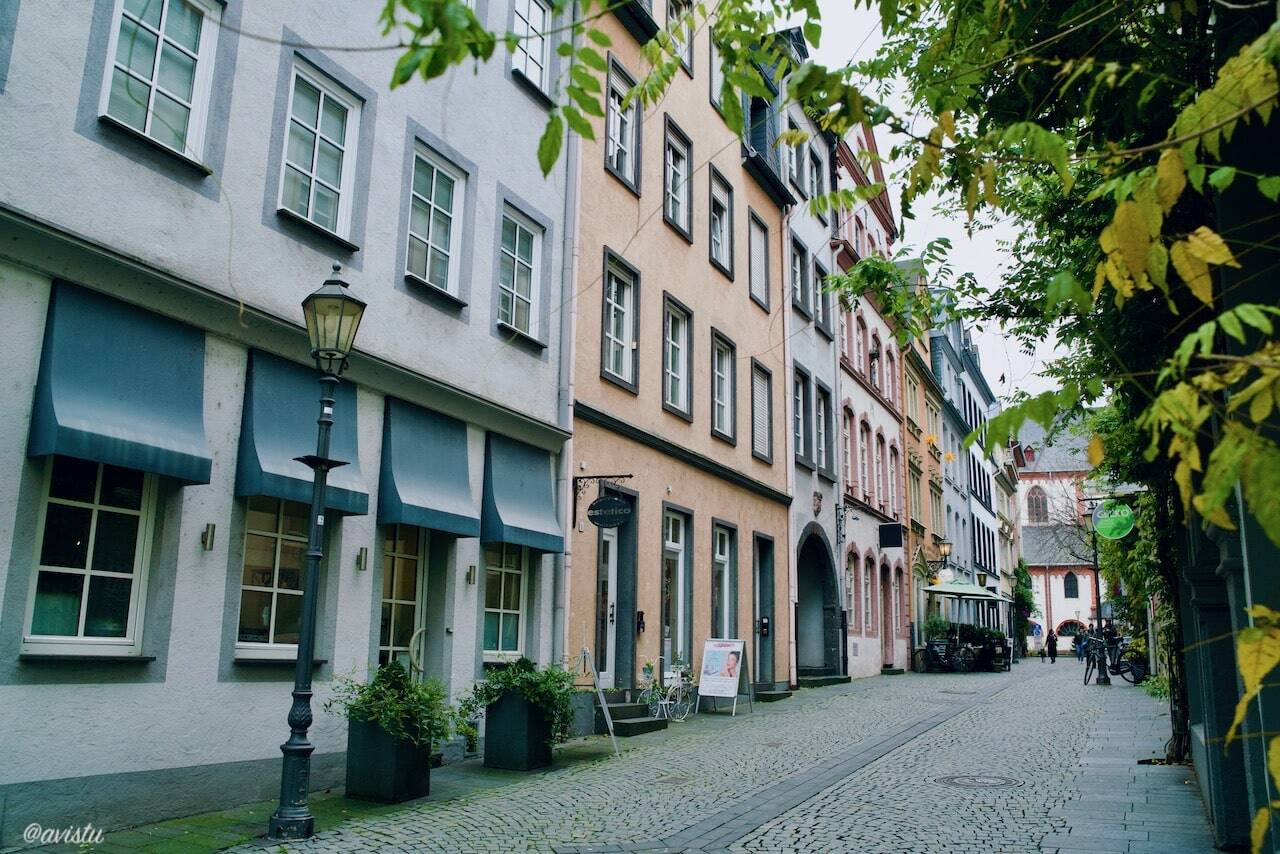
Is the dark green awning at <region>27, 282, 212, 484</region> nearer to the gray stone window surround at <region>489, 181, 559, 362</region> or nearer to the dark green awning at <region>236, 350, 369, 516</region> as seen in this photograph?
the dark green awning at <region>236, 350, 369, 516</region>

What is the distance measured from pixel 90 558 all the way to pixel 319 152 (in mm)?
4386

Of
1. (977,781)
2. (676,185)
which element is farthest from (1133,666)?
(977,781)

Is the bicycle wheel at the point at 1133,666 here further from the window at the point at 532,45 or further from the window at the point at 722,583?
the window at the point at 532,45

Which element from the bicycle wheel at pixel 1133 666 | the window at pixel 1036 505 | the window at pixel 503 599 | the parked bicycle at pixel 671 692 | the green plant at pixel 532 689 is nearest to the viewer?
the green plant at pixel 532 689

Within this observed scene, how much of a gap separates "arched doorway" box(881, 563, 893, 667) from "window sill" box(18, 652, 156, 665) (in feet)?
80.0

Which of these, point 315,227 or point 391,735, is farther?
point 315,227

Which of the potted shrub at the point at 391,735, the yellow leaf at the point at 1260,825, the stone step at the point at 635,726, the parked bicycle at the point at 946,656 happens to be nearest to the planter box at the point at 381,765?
the potted shrub at the point at 391,735

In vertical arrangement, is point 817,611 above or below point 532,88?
below

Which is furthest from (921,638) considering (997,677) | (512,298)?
(512,298)

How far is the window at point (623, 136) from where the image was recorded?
51.7ft

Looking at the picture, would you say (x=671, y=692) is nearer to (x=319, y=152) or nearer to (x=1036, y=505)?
(x=319, y=152)

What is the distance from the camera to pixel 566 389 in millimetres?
13648

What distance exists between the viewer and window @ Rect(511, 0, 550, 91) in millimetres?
13359

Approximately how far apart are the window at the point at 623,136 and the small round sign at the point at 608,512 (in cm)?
525
